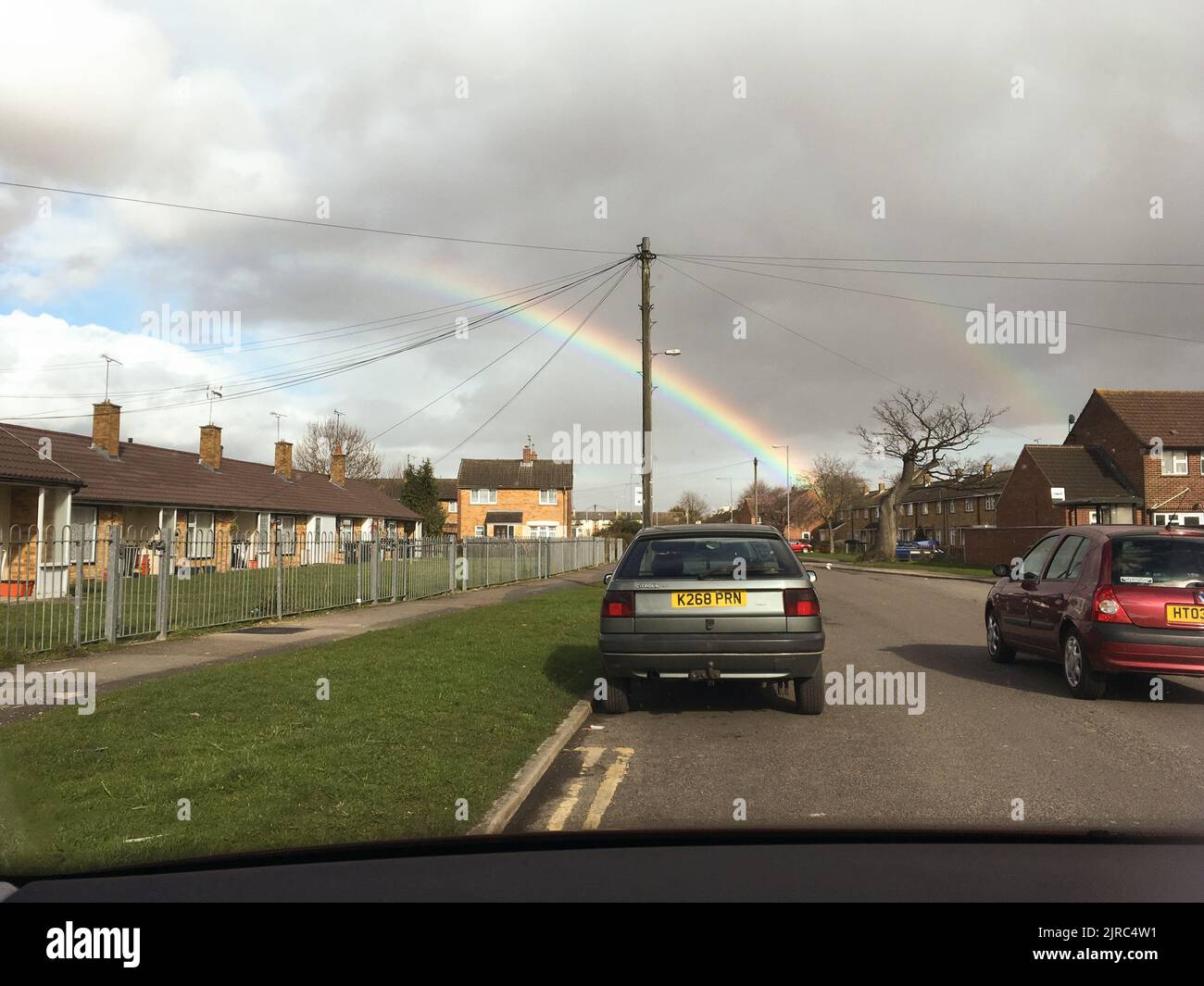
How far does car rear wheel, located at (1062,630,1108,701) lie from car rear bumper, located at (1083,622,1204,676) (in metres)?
0.24

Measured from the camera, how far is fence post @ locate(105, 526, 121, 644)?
10.9 metres

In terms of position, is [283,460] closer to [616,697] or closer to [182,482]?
[182,482]

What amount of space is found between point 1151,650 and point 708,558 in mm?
3799

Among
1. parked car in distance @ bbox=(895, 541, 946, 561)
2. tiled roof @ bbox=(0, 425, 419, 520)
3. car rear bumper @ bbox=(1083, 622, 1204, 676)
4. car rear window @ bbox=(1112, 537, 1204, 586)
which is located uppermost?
tiled roof @ bbox=(0, 425, 419, 520)

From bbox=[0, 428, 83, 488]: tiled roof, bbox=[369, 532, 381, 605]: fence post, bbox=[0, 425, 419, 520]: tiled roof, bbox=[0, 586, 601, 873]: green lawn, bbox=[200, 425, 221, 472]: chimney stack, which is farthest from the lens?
bbox=[200, 425, 221, 472]: chimney stack

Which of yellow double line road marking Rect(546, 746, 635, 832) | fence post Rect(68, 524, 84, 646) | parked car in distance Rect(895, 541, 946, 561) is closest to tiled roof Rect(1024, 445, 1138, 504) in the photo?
parked car in distance Rect(895, 541, 946, 561)

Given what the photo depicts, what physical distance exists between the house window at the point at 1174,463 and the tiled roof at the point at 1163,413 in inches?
20.3

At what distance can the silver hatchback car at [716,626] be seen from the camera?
22.7ft

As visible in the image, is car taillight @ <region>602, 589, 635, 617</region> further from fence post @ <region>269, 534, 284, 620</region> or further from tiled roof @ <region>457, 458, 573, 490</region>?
tiled roof @ <region>457, 458, 573, 490</region>

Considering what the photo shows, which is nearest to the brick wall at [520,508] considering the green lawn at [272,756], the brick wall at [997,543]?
the brick wall at [997,543]

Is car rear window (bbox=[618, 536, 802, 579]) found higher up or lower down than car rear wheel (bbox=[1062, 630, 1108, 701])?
higher up

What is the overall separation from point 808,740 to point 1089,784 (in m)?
1.88

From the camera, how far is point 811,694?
287 inches

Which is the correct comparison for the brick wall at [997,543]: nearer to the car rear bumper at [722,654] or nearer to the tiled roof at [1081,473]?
the tiled roof at [1081,473]
